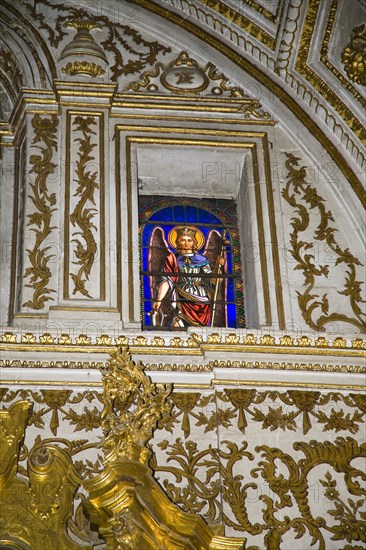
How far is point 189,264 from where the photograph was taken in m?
9.41

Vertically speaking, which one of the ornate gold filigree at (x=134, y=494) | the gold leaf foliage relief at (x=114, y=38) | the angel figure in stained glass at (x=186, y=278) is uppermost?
the gold leaf foliage relief at (x=114, y=38)

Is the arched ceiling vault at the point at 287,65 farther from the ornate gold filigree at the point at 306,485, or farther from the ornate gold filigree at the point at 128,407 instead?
the ornate gold filigree at the point at 128,407

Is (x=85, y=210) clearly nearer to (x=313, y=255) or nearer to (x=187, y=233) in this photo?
(x=187, y=233)

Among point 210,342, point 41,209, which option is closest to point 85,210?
point 41,209

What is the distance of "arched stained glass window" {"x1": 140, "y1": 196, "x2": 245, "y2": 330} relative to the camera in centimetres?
913

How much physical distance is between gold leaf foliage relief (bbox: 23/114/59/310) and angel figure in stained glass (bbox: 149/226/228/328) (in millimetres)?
908

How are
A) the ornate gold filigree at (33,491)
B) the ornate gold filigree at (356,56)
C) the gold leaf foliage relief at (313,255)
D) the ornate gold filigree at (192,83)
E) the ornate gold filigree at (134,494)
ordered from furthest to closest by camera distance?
1. the ornate gold filigree at (192,83)
2. the ornate gold filigree at (356,56)
3. the gold leaf foliage relief at (313,255)
4. the ornate gold filigree at (33,491)
5. the ornate gold filigree at (134,494)

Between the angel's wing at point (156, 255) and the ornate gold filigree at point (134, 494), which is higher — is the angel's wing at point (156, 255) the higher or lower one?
the higher one

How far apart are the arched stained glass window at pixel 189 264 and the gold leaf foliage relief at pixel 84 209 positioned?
1.83 feet

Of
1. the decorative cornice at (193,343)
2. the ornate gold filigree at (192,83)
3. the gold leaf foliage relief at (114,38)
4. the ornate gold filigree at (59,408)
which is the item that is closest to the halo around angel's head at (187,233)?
the ornate gold filigree at (192,83)

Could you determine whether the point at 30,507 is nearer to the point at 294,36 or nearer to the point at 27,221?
the point at 27,221

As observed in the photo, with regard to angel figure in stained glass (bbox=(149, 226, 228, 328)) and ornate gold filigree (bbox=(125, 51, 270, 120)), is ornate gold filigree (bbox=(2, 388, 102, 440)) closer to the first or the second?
angel figure in stained glass (bbox=(149, 226, 228, 328))

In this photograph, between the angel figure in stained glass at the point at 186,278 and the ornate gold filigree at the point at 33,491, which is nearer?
the ornate gold filigree at the point at 33,491

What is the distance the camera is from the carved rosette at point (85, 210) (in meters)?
8.77
